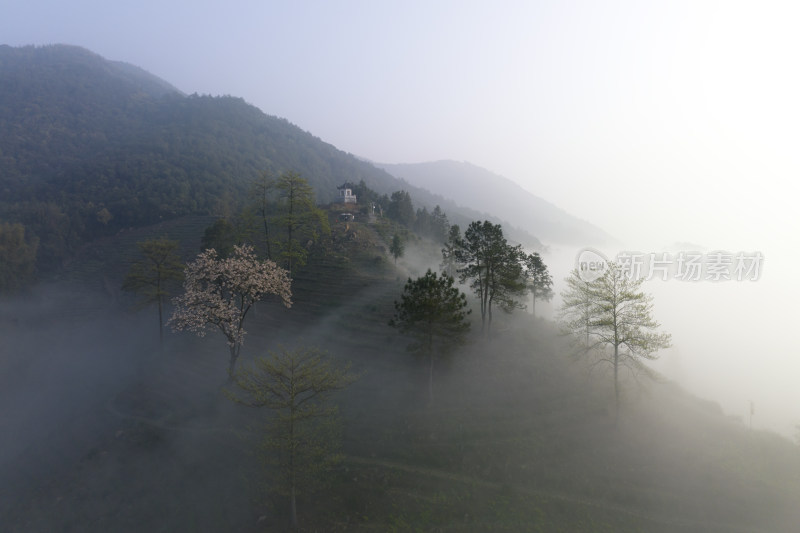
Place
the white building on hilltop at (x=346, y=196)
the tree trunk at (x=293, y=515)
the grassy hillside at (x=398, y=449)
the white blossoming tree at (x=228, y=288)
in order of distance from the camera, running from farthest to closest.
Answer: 1. the white building on hilltop at (x=346, y=196)
2. the white blossoming tree at (x=228, y=288)
3. the grassy hillside at (x=398, y=449)
4. the tree trunk at (x=293, y=515)

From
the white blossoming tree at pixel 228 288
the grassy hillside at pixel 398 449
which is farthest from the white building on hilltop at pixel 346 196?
the white blossoming tree at pixel 228 288

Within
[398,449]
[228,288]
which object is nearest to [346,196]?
[228,288]

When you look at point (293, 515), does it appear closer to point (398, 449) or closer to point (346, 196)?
point (398, 449)

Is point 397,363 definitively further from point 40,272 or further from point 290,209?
point 40,272

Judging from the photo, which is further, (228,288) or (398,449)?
(228,288)

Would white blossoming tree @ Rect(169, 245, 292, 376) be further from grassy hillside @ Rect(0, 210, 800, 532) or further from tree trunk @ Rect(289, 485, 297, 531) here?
tree trunk @ Rect(289, 485, 297, 531)

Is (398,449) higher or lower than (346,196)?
lower

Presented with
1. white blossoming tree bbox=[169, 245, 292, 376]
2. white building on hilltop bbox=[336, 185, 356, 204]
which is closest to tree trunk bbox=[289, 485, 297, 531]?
white blossoming tree bbox=[169, 245, 292, 376]

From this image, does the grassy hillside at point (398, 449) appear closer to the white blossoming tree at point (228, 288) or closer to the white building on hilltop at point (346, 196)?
the white blossoming tree at point (228, 288)

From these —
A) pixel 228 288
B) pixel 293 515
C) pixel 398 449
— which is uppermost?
pixel 228 288
